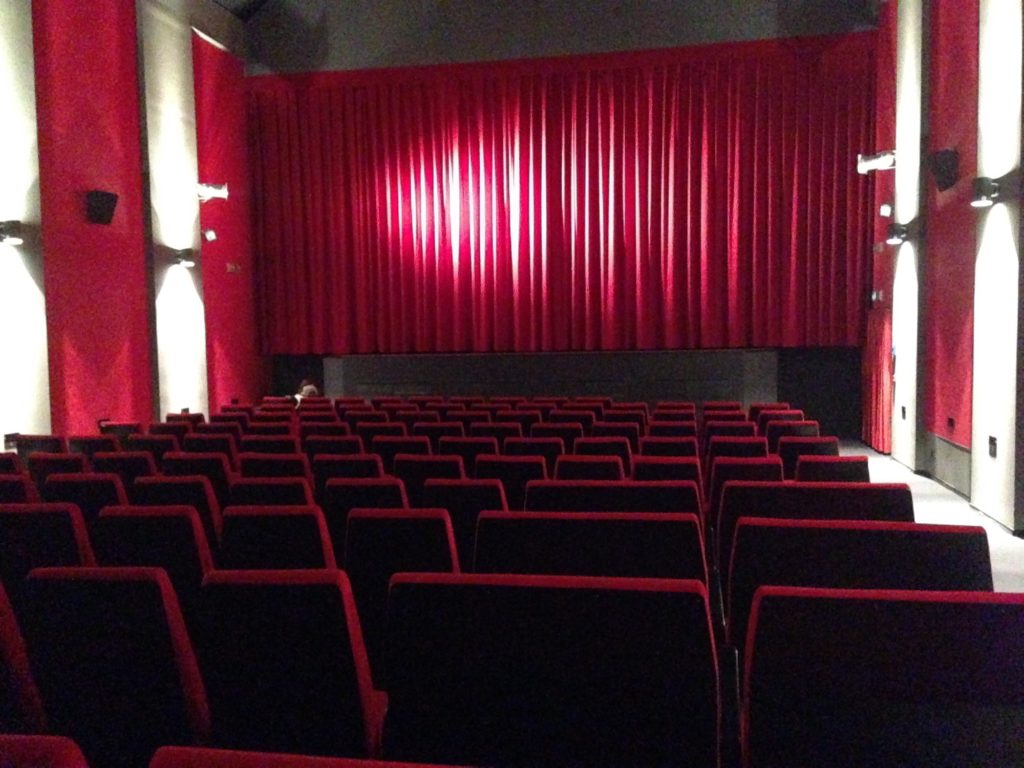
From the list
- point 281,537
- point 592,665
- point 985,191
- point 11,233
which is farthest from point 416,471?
point 11,233

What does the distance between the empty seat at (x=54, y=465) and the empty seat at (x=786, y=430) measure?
14.5ft

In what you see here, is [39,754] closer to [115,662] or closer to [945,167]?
[115,662]

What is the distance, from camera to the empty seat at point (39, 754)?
0.78 metres

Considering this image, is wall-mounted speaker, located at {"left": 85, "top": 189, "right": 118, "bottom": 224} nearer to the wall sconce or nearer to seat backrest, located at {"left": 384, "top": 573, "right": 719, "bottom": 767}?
the wall sconce

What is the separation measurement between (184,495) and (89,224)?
6611 millimetres

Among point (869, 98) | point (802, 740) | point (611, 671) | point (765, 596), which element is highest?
point (869, 98)

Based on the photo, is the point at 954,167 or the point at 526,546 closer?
the point at 526,546

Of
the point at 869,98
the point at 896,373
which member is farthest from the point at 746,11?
the point at 896,373

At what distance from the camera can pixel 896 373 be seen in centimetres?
934

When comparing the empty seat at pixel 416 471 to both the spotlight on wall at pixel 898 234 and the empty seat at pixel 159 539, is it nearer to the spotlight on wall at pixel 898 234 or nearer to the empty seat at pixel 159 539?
the empty seat at pixel 159 539

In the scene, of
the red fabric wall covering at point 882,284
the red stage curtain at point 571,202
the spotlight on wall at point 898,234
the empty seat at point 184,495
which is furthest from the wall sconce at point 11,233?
the red fabric wall covering at point 882,284

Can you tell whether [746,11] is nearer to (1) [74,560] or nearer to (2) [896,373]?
(2) [896,373]

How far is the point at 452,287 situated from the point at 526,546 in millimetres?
11051

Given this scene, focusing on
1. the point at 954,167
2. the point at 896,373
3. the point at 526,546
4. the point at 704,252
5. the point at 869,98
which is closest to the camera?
the point at 526,546
